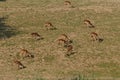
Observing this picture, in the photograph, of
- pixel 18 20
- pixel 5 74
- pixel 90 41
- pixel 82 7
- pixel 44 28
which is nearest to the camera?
A: pixel 5 74

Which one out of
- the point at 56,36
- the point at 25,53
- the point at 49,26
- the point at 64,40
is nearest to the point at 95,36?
the point at 64,40

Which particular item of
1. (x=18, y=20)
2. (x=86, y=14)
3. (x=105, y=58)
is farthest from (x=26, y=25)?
(x=105, y=58)

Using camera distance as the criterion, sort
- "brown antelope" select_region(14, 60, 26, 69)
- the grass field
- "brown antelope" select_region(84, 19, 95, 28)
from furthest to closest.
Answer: "brown antelope" select_region(84, 19, 95, 28) → the grass field → "brown antelope" select_region(14, 60, 26, 69)

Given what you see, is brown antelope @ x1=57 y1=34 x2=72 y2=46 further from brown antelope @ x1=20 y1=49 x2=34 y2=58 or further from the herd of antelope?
brown antelope @ x1=20 y1=49 x2=34 y2=58

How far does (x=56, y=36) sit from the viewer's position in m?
41.7

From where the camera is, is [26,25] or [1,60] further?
[26,25]

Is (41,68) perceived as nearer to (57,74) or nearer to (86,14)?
(57,74)

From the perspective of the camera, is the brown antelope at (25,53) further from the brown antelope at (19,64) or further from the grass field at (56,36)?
the brown antelope at (19,64)

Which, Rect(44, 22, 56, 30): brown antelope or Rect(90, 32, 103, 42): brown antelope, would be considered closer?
Rect(90, 32, 103, 42): brown antelope

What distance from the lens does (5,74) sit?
108 feet

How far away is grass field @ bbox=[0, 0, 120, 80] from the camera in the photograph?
34.0 m

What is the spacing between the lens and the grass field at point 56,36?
3397 cm

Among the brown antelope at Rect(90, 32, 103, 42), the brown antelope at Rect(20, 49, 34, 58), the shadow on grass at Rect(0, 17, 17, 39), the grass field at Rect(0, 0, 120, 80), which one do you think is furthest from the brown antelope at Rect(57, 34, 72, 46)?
the shadow on grass at Rect(0, 17, 17, 39)

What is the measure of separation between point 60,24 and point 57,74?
Result: 1294cm
